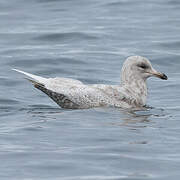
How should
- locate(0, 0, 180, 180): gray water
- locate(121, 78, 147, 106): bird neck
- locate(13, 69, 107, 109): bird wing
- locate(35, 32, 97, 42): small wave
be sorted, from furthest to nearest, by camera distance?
locate(35, 32, 97, 42): small wave < locate(121, 78, 147, 106): bird neck < locate(13, 69, 107, 109): bird wing < locate(0, 0, 180, 180): gray water

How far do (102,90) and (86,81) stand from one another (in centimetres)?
390

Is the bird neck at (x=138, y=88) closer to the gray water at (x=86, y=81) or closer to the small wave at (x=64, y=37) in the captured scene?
the gray water at (x=86, y=81)

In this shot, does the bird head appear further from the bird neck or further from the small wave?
the small wave

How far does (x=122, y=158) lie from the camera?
36.3 feet

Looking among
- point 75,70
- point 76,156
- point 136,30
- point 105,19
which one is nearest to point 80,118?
point 76,156

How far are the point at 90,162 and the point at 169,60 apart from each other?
9.58 metres

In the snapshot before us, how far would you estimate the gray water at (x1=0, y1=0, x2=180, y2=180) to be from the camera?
10.8m

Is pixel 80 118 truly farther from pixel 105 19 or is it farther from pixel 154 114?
pixel 105 19

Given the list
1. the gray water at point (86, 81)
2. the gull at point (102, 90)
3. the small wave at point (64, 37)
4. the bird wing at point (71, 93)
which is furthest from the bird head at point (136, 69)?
the small wave at point (64, 37)

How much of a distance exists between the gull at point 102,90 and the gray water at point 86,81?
6.8 inches

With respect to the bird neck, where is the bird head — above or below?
above

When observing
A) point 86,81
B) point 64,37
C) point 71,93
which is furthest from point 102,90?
point 64,37

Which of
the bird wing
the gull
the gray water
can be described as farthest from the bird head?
the bird wing

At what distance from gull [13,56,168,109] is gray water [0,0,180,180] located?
0.17m
